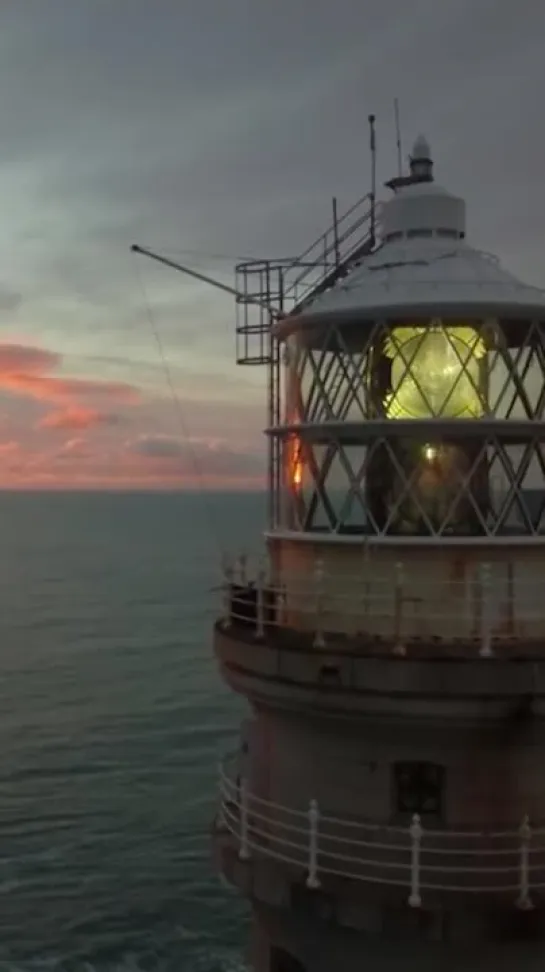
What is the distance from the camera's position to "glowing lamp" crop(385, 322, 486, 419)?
12.3 metres

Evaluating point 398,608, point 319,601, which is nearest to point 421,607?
point 398,608

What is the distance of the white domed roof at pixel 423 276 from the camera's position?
12.3 meters

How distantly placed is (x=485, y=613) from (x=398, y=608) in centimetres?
87

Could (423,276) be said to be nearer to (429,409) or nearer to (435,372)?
(435,372)

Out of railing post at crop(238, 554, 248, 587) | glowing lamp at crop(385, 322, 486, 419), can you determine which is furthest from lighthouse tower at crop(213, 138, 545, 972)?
railing post at crop(238, 554, 248, 587)

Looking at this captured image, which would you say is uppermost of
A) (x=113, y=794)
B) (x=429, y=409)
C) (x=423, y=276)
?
(x=423, y=276)

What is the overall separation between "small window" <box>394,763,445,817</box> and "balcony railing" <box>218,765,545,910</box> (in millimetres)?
180

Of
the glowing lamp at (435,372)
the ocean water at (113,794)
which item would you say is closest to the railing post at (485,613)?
the glowing lamp at (435,372)

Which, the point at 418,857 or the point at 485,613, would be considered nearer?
the point at 418,857

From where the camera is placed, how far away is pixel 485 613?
38.9 feet

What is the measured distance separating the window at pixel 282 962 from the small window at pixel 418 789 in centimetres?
268

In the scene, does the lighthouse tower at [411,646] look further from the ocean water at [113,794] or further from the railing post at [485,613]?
the ocean water at [113,794]

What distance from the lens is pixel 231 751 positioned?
46531mm

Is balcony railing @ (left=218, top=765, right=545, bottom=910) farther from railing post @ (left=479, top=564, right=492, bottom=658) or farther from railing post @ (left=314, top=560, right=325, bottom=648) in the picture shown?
railing post @ (left=479, top=564, right=492, bottom=658)
